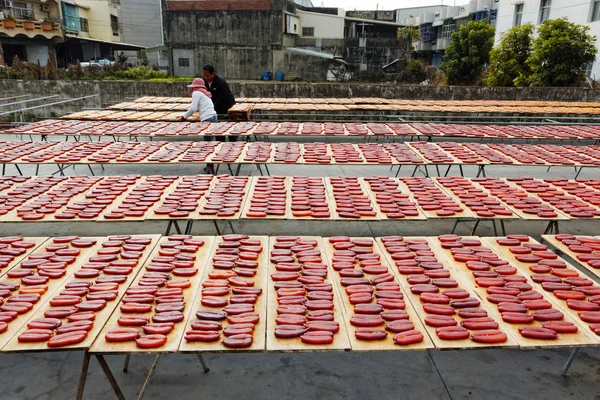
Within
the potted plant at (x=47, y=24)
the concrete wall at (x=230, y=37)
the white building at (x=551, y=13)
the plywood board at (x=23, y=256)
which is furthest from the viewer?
the potted plant at (x=47, y=24)

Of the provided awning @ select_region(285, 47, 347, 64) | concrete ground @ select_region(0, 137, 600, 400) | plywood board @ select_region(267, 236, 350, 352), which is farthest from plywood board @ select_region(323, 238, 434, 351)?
awning @ select_region(285, 47, 347, 64)

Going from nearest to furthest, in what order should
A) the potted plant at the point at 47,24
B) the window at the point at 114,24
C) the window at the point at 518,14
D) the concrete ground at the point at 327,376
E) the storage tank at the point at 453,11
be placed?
the concrete ground at the point at 327,376
the window at the point at 518,14
the potted plant at the point at 47,24
the storage tank at the point at 453,11
the window at the point at 114,24

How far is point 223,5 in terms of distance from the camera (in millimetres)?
32656

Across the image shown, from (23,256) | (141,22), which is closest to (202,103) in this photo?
(23,256)

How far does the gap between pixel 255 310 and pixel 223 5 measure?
34.2 m

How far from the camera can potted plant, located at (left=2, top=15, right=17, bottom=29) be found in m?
28.4

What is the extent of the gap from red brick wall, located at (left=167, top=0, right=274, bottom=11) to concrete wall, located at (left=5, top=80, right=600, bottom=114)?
17441mm

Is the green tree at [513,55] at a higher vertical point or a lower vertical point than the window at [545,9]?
lower

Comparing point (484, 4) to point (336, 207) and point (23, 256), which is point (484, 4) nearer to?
point (336, 207)

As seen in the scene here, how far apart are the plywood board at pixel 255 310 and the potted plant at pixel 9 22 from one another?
33.6 m

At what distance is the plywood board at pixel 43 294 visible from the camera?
2797mm

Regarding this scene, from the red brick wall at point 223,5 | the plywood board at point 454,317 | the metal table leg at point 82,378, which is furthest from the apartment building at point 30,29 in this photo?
the plywood board at point 454,317

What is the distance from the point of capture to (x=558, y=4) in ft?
72.2

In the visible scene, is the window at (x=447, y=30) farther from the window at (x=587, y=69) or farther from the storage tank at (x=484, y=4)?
the window at (x=587, y=69)
